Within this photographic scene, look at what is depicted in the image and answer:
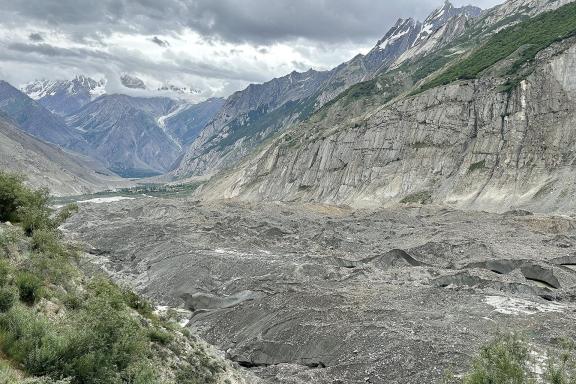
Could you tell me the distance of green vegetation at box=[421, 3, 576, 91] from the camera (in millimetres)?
105625

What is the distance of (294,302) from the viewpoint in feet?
110

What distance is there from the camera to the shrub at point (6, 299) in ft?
45.5

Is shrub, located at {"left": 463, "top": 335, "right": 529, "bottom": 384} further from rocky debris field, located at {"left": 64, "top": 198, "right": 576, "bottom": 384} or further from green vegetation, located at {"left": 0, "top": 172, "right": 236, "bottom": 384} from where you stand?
green vegetation, located at {"left": 0, "top": 172, "right": 236, "bottom": 384}

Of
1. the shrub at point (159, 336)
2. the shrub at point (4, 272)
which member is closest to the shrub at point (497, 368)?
the shrub at point (159, 336)

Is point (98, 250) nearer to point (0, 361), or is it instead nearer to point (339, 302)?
point (339, 302)

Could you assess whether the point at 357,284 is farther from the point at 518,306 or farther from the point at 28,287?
the point at 28,287

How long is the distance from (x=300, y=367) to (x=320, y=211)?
70391mm

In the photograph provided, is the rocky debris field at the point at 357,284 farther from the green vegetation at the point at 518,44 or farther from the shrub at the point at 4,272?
the green vegetation at the point at 518,44

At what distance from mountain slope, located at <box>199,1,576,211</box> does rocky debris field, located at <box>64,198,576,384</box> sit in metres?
14.1

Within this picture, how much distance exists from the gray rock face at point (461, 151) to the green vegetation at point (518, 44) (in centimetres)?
514

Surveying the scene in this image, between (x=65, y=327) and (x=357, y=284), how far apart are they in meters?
27.3

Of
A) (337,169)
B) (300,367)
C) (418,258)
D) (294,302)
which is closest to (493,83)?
(337,169)

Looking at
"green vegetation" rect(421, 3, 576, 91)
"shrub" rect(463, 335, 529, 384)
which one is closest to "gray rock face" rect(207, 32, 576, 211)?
"green vegetation" rect(421, 3, 576, 91)

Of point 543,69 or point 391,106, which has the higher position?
point 543,69
